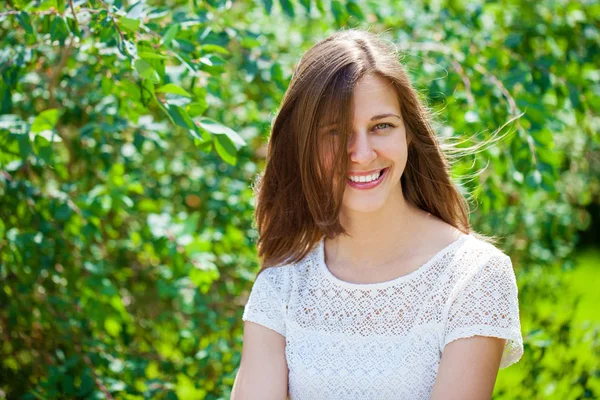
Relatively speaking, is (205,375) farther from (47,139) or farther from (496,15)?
(496,15)

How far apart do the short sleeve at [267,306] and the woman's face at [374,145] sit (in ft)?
1.17

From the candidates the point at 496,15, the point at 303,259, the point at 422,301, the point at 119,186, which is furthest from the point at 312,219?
the point at 496,15

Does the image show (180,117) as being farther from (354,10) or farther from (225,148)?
(354,10)

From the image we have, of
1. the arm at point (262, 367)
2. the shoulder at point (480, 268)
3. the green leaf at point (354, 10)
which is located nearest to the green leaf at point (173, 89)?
the arm at point (262, 367)

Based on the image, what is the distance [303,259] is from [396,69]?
603mm

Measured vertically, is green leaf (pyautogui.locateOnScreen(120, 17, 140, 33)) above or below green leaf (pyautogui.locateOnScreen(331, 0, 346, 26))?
above

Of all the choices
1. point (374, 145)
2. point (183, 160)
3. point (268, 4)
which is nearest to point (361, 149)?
point (374, 145)

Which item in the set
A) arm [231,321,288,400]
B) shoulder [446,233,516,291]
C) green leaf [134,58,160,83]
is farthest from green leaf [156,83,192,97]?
shoulder [446,233,516,291]

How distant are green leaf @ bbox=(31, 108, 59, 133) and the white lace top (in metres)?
0.74

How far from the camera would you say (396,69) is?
6.17ft

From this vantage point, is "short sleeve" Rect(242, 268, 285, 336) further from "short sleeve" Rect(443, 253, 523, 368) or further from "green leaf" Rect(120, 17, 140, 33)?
"green leaf" Rect(120, 17, 140, 33)

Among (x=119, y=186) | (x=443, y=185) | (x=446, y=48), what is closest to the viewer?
(x=443, y=185)

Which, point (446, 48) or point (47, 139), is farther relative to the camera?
point (446, 48)

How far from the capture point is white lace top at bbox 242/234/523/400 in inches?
68.4
